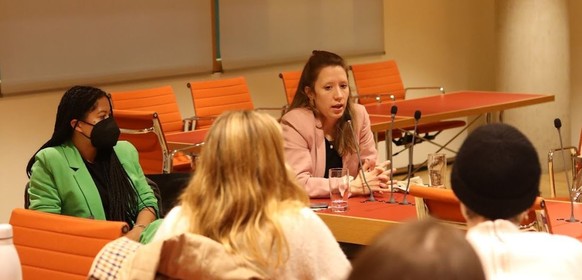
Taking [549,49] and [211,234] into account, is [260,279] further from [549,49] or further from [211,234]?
[549,49]

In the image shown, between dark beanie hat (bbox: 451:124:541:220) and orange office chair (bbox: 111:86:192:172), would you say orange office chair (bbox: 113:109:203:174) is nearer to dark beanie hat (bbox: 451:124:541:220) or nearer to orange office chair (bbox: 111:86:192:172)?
orange office chair (bbox: 111:86:192:172)

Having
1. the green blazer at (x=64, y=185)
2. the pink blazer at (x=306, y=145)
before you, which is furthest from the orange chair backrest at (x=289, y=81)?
the green blazer at (x=64, y=185)

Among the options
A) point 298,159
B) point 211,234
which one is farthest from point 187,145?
point 211,234

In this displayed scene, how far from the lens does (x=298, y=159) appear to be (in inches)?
192

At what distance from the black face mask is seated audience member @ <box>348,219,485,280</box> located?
3.22 m

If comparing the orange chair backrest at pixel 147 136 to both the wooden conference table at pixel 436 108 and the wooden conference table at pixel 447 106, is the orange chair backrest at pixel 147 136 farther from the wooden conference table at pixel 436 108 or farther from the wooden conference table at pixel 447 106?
the wooden conference table at pixel 447 106

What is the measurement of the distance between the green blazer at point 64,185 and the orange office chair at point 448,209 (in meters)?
1.49

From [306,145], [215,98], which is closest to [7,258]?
[306,145]

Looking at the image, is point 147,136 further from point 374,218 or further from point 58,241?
point 58,241

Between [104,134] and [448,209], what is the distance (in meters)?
1.62

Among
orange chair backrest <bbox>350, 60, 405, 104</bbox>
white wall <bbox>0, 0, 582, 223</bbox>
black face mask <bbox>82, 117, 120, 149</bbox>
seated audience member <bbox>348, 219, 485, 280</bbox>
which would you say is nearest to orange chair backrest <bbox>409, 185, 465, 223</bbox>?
black face mask <bbox>82, 117, 120, 149</bbox>

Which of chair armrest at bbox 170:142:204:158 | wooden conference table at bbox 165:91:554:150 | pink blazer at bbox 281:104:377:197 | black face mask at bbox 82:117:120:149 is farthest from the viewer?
wooden conference table at bbox 165:91:554:150

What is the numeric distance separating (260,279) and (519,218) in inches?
23.3

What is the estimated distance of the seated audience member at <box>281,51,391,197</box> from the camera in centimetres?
492
